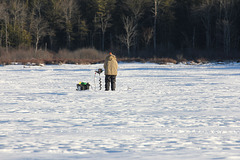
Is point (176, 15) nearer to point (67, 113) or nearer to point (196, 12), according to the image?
point (196, 12)

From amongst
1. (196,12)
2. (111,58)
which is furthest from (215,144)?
(196,12)

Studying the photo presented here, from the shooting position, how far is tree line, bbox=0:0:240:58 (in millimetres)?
53312

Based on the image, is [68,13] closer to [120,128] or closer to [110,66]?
[110,66]

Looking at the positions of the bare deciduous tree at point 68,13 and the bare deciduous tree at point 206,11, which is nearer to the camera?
the bare deciduous tree at point 206,11

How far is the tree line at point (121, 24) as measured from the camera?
53312 mm

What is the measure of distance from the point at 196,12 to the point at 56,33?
28.0 metres

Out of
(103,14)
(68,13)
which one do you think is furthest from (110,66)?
(68,13)

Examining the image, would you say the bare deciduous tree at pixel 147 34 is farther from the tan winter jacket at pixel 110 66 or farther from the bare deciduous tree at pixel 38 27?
the tan winter jacket at pixel 110 66

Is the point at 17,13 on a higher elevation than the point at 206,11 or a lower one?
higher

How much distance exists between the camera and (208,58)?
4306cm

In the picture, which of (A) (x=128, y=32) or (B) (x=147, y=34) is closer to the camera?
(A) (x=128, y=32)

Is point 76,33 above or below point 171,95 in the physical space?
above

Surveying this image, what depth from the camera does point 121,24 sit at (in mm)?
60375

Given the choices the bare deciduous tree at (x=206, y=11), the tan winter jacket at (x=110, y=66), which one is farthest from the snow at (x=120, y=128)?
the bare deciduous tree at (x=206, y=11)
